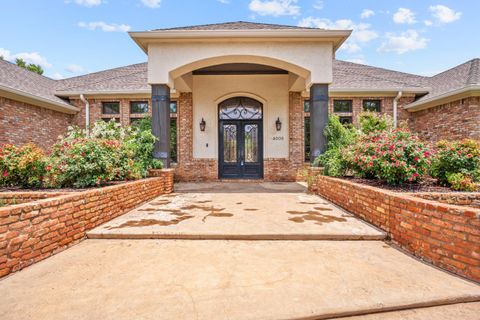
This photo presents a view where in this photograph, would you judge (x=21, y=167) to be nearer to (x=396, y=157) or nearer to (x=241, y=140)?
(x=241, y=140)

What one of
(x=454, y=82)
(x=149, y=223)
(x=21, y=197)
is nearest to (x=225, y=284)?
(x=149, y=223)

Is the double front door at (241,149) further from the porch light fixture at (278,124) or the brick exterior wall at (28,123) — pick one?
the brick exterior wall at (28,123)

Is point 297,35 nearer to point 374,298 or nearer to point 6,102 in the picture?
point 374,298

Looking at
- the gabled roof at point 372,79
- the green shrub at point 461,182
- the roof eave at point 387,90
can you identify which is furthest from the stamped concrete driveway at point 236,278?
the gabled roof at point 372,79

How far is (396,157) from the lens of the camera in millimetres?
4637

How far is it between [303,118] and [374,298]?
29.1 ft

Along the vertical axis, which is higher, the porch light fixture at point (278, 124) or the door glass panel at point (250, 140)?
the porch light fixture at point (278, 124)

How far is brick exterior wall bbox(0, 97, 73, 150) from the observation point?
834 cm

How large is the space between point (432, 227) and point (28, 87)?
498 inches

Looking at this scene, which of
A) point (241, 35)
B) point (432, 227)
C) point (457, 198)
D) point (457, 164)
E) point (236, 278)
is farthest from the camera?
point (241, 35)

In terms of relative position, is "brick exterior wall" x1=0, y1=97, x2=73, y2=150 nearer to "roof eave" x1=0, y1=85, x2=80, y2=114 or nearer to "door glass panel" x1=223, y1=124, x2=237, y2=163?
"roof eave" x1=0, y1=85, x2=80, y2=114

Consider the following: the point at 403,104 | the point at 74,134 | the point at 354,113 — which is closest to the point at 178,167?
the point at 74,134

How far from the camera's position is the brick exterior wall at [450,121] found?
26.2 feet

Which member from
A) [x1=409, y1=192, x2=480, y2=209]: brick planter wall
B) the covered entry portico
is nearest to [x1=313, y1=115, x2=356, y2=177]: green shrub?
[x1=409, y1=192, x2=480, y2=209]: brick planter wall
